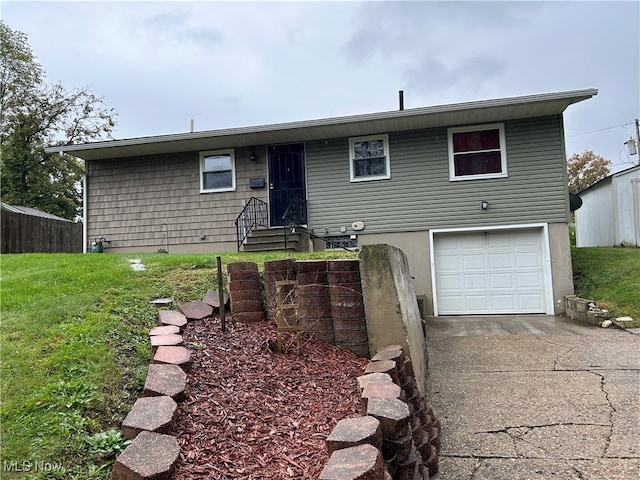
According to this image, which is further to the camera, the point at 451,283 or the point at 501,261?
the point at 451,283

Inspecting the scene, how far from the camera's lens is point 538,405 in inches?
143

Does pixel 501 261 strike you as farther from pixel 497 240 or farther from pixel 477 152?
pixel 477 152

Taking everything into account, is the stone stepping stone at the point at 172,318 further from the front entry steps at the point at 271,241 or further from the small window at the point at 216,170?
the small window at the point at 216,170

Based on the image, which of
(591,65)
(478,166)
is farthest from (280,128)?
(591,65)

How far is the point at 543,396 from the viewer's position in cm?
383

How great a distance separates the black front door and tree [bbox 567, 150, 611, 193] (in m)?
26.1

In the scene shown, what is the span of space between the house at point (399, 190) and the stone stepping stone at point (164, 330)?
271 inches

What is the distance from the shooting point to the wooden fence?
1307cm

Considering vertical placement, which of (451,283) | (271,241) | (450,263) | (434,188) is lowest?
(451,283)

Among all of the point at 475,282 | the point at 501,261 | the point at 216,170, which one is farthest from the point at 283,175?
the point at 501,261

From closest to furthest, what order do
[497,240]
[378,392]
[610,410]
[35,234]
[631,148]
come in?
1. [378,392]
2. [610,410]
3. [497,240]
4. [35,234]
5. [631,148]

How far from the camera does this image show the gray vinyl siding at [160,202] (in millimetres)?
10539

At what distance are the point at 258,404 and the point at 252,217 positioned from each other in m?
8.17

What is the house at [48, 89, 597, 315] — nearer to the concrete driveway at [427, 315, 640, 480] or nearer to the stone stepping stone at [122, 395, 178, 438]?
the concrete driveway at [427, 315, 640, 480]
